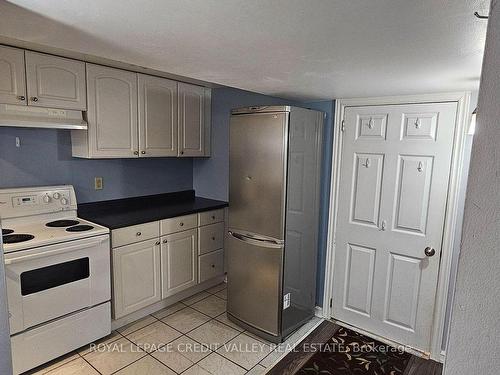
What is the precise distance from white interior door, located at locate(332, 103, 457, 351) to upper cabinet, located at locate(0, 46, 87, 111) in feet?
7.20

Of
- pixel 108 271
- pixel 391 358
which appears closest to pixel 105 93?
pixel 108 271

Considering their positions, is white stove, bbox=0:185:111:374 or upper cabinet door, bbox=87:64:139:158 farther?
upper cabinet door, bbox=87:64:139:158

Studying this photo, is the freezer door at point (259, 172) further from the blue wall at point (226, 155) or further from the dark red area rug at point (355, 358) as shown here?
the dark red area rug at point (355, 358)

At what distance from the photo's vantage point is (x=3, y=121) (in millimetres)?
2084

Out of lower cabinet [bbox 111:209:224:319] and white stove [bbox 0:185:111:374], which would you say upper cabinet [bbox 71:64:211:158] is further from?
lower cabinet [bbox 111:209:224:319]

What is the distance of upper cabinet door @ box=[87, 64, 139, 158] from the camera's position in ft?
8.45

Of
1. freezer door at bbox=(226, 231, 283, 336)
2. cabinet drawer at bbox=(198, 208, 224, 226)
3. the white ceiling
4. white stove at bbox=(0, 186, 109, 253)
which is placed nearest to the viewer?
the white ceiling

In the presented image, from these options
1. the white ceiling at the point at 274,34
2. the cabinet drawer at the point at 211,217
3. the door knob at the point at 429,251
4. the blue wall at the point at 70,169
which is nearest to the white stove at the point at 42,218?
the blue wall at the point at 70,169

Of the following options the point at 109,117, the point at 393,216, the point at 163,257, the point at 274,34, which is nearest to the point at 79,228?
the point at 163,257

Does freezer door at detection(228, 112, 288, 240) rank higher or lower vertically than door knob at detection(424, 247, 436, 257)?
higher

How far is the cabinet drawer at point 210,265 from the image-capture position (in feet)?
10.8

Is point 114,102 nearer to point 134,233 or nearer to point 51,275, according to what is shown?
point 134,233

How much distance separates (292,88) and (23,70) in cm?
188

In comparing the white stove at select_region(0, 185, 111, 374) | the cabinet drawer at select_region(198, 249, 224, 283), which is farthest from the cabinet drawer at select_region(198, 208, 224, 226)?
the white stove at select_region(0, 185, 111, 374)
